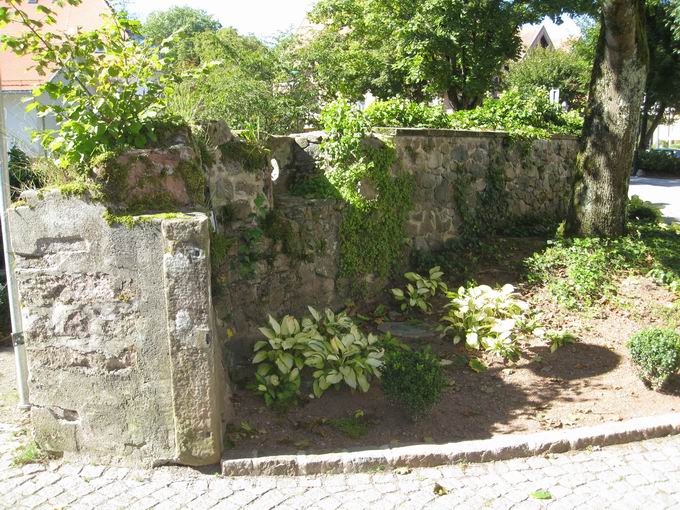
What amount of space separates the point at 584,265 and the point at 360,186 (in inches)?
105

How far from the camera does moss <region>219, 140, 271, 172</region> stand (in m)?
5.26

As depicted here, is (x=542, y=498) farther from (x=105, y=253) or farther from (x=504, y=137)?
(x=504, y=137)

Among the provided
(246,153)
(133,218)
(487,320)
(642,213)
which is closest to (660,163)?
(642,213)

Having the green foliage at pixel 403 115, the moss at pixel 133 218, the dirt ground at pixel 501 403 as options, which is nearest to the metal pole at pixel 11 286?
the moss at pixel 133 218

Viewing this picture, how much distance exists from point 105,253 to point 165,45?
1.44m

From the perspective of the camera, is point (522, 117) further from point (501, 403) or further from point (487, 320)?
point (501, 403)

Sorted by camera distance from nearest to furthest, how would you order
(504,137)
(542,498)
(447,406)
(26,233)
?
(542,498), (26,233), (447,406), (504,137)

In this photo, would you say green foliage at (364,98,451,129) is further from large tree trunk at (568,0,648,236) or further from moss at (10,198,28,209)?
moss at (10,198,28,209)

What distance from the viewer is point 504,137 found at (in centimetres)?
888

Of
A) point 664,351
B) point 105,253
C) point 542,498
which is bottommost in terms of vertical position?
point 542,498

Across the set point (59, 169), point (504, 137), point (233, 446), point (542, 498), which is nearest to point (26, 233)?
point (59, 169)

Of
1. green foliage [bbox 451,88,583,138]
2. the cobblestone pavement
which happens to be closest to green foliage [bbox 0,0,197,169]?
the cobblestone pavement

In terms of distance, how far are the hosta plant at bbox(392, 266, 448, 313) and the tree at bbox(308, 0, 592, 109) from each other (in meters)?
9.73

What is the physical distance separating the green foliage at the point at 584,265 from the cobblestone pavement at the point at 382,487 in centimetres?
267
